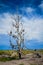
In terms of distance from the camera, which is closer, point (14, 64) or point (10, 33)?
point (14, 64)

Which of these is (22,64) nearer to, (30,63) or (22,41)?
(30,63)

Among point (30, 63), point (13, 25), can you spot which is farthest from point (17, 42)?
point (30, 63)

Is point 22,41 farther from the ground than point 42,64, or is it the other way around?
point 22,41

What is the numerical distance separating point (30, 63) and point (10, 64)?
4.19 meters

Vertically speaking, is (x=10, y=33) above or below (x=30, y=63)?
above

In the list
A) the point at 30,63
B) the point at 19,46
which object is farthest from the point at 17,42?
the point at 30,63

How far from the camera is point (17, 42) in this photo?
5178cm

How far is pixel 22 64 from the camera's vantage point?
3584cm

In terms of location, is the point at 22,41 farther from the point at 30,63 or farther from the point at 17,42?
the point at 30,63

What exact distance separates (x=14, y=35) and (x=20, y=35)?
1.76 meters

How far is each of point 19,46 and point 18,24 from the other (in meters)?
6.30

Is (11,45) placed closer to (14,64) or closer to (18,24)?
(18,24)

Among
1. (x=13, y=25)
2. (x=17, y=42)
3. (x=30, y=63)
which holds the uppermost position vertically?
(x=13, y=25)

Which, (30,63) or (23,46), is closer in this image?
(30,63)
